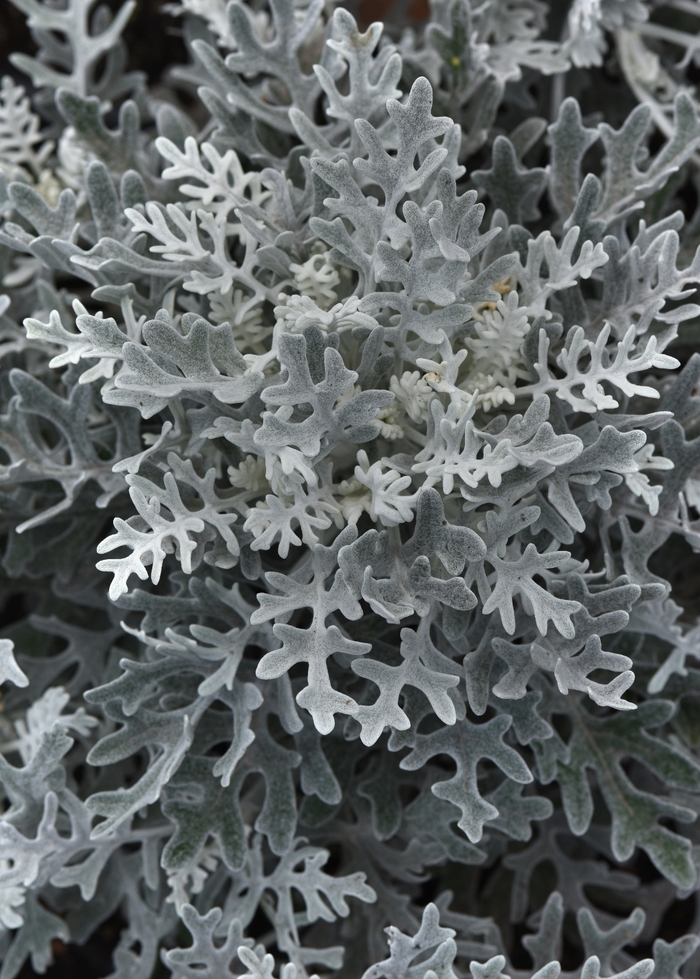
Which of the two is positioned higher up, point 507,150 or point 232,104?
point 507,150

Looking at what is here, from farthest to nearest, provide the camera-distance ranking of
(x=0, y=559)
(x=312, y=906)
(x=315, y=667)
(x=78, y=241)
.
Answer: (x=0, y=559), (x=78, y=241), (x=312, y=906), (x=315, y=667)

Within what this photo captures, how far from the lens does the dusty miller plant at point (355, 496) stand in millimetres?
889

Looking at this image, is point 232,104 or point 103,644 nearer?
point 232,104

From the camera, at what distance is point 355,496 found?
3.20 ft

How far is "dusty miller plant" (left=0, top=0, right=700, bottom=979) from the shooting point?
35.0 inches

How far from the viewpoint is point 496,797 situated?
3.49ft

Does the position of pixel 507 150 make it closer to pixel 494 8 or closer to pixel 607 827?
pixel 494 8

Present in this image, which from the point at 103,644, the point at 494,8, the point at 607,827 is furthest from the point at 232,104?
the point at 607,827

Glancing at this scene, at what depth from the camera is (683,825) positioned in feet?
4.18

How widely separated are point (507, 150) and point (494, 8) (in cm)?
27

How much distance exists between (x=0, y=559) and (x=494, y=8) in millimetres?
982

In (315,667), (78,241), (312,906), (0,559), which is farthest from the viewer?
(0,559)

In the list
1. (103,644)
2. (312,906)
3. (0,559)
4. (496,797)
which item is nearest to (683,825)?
(496,797)

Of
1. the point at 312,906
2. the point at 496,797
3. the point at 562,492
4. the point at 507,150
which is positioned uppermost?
the point at 507,150
